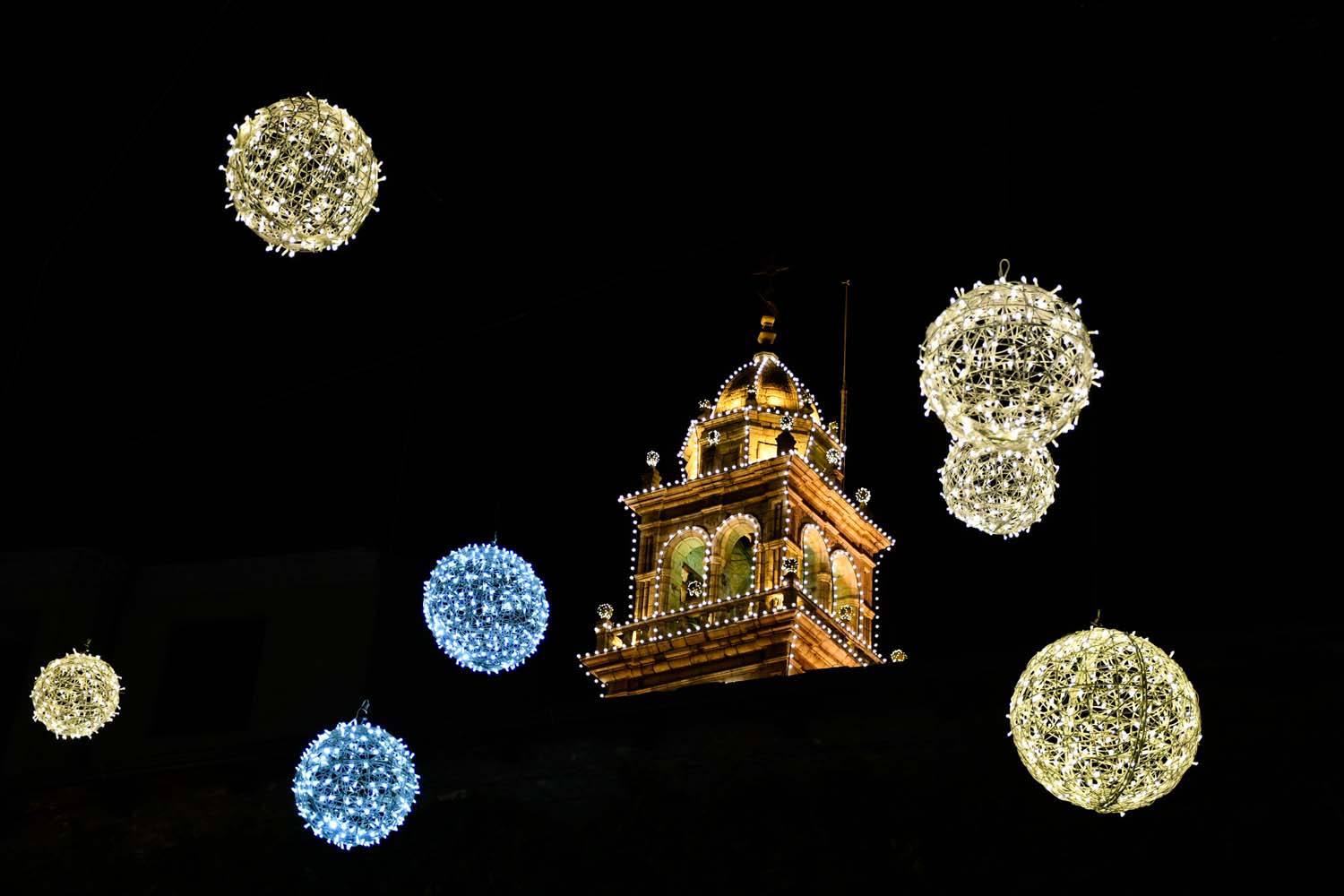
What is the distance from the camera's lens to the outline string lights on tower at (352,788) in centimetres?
1183

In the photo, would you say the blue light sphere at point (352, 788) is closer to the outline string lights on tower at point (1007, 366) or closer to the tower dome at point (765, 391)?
the outline string lights on tower at point (1007, 366)

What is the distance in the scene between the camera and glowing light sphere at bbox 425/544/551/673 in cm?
1288

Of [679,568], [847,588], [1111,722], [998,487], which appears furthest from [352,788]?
[847,588]

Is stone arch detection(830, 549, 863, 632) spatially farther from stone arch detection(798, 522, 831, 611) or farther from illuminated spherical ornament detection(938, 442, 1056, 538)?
illuminated spherical ornament detection(938, 442, 1056, 538)

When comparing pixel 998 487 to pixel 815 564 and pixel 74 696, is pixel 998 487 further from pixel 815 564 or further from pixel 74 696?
pixel 815 564

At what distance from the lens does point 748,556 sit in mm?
27609

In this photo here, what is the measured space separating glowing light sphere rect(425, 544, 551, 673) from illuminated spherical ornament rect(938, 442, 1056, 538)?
346cm

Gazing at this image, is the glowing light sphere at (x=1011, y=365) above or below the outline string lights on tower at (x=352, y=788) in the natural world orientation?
above

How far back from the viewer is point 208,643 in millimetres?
23094

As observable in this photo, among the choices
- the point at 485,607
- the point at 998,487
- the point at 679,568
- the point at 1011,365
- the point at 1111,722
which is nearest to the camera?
the point at 1011,365

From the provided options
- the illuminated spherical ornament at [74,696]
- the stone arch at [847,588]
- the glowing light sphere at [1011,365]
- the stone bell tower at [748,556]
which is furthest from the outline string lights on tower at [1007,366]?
the stone arch at [847,588]

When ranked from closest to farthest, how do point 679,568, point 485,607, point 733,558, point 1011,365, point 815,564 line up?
point 1011,365 < point 485,607 < point 815,564 < point 733,558 < point 679,568

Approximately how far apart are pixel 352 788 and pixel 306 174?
470 cm

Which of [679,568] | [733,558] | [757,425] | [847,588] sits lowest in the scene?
[847,588]
